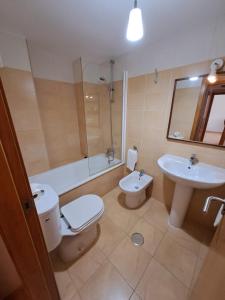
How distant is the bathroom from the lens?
0.71 meters

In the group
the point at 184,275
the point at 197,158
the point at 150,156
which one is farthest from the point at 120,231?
the point at 197,158

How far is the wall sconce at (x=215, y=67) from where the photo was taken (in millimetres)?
1156

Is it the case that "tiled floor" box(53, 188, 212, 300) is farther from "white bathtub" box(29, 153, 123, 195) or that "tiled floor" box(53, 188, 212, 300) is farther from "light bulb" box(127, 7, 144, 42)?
"light bulb" box(127, 7, 144, 42)

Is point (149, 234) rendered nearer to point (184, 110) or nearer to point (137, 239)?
point (137, 239)

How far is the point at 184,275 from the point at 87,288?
87 cm

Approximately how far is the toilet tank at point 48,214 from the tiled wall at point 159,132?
1443mm

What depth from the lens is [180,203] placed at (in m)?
1.48

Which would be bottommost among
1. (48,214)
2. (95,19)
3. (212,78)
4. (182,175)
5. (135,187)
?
(135,187)

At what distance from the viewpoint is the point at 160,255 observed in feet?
4.20

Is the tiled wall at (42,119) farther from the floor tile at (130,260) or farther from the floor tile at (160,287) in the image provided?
the floor tile at (160,287)

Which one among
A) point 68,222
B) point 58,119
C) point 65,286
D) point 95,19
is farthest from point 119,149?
point 65,286

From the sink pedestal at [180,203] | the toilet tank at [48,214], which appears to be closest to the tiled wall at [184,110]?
the sink pedestal at [180,203]

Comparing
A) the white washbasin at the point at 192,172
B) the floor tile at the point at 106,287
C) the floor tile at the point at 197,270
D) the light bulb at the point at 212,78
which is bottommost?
the floor tile at the point at 197,270

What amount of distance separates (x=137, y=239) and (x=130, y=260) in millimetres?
234
